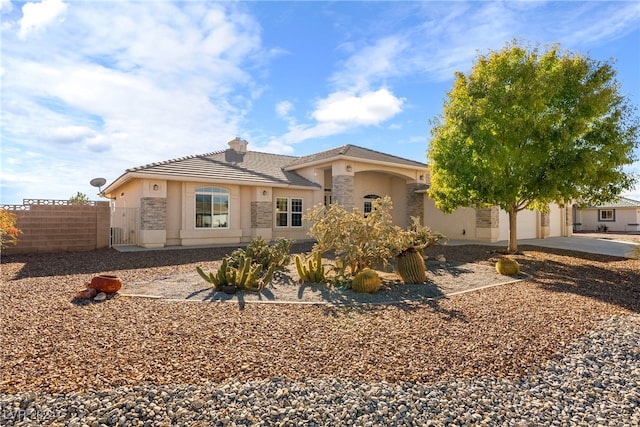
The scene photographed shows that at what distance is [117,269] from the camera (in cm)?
1109

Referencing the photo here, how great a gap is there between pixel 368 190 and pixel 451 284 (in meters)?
15.0

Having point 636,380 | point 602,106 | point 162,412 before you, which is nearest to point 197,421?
point 162,412

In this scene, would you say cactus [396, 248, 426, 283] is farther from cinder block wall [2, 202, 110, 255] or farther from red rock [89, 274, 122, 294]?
cinder block wall [2, 202, 110, 255]

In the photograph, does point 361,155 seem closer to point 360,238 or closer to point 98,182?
point 360,238

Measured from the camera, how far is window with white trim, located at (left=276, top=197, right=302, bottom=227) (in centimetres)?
2075

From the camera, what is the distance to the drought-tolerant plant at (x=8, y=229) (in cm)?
1283

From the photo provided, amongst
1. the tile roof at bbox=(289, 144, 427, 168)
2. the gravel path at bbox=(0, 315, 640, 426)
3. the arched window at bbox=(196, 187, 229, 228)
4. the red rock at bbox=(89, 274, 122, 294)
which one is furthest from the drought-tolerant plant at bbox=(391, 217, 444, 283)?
the arched window at bbox=(196, 187, 229, 228)

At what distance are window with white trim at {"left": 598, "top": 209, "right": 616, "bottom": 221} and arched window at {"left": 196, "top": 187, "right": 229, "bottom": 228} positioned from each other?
127 ft

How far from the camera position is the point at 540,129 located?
1226 cm

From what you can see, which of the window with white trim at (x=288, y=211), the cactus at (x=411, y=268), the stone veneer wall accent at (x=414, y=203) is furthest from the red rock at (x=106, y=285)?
the stone veneer wall accent at (x=414, y=203)

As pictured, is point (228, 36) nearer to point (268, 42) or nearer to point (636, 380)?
point (268, 42)

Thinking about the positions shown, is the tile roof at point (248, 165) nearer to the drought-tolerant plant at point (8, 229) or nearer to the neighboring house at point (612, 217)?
the drought-tolerant plant at point (8, 229)

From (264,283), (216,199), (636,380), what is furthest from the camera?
(216,199)

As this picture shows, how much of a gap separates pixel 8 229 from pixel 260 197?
10662mm
